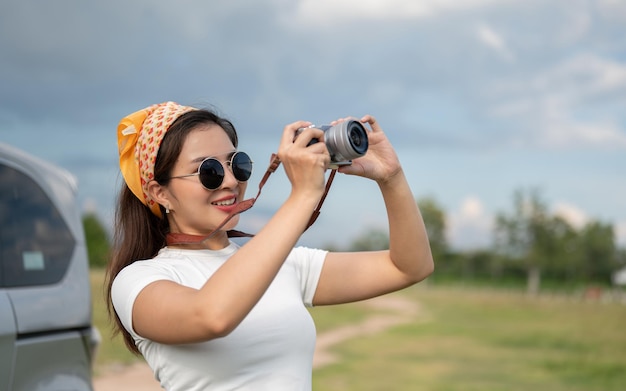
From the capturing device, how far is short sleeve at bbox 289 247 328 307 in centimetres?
237

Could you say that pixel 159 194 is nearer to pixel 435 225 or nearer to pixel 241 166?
pixel 241 166

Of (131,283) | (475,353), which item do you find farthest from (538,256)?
(131,283)

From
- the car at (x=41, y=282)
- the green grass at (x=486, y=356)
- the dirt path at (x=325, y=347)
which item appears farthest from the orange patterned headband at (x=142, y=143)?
the green grass at (x=486, y=356)

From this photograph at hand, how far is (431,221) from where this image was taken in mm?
62438

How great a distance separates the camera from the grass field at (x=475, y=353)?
12227 millimetres

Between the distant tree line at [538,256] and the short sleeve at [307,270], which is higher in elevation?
the short sleeve at [307,270]

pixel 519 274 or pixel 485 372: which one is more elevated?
pixel 485 372

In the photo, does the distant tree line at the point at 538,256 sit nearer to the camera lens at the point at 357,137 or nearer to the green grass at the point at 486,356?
the green grass at the point at 486,356

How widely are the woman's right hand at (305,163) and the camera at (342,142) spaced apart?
28mm

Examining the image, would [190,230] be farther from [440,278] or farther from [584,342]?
[440,278]

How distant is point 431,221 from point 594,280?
47.5ft

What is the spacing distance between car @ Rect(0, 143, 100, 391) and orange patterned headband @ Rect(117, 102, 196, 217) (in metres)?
0.82

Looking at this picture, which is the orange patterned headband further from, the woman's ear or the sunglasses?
the sunglasses

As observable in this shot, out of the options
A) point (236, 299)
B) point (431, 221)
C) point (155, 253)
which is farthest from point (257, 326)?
point (431, 221)
